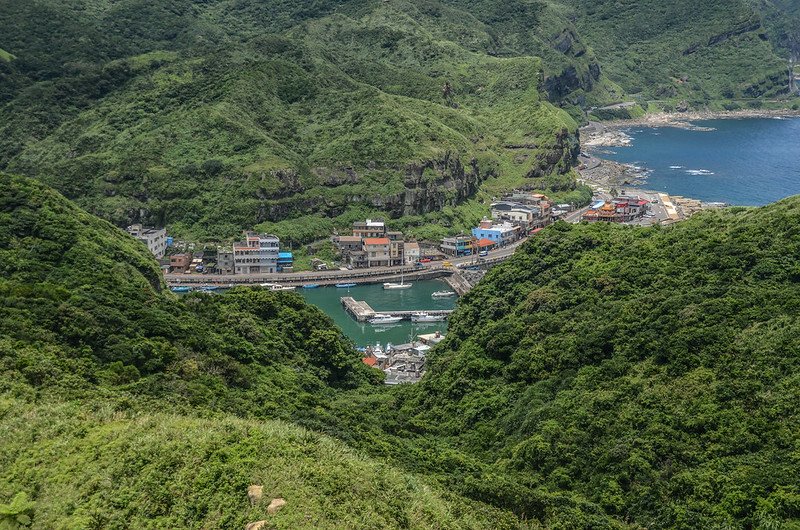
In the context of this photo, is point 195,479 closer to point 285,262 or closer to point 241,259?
point 241,259

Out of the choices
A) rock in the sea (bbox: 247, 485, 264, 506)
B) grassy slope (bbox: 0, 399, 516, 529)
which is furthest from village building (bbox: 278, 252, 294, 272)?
rock in the sea (bbox: 247, 485, 264, 506)

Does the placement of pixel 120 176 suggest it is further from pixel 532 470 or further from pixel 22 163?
pixel 532 470

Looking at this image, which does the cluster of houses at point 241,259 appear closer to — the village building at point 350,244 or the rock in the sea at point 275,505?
the village building at point 350,244

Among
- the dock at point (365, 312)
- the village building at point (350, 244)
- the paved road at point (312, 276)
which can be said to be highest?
the village building at point (350, 244)

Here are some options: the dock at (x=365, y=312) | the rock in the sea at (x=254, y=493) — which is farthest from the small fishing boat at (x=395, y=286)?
the rock in the sea at (x=254, y=493)

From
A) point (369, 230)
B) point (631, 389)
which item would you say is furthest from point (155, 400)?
point (369, 230)
